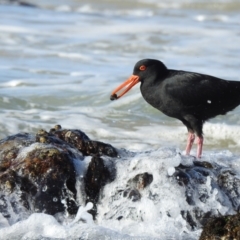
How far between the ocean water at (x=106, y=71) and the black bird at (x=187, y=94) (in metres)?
0.42

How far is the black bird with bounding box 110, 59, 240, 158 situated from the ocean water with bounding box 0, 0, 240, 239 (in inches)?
16.5

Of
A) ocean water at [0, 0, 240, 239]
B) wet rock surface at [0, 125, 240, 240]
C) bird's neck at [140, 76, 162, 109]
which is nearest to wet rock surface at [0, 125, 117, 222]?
wet rock surface at [0, 125, 240, 240]

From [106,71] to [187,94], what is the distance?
20.1ft

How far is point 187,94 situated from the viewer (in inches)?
258

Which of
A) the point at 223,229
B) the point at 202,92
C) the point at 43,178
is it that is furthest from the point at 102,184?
the point at 202,92

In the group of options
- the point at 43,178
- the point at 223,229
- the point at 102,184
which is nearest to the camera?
the point at 223,229

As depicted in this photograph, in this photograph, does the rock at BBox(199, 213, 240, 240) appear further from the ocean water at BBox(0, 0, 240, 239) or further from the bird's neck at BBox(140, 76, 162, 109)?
the bird's neck at BBox(140, 76, 162, 109)

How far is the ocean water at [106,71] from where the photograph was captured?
5.06 m

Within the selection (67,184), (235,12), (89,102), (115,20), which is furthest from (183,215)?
(235,12)

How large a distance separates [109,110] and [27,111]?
1.06 metres

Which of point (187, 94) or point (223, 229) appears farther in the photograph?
point (187, 94)

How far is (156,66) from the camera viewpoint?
6.72 meters

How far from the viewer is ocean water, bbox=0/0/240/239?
16.6ft

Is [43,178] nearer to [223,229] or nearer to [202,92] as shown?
[223,229]
